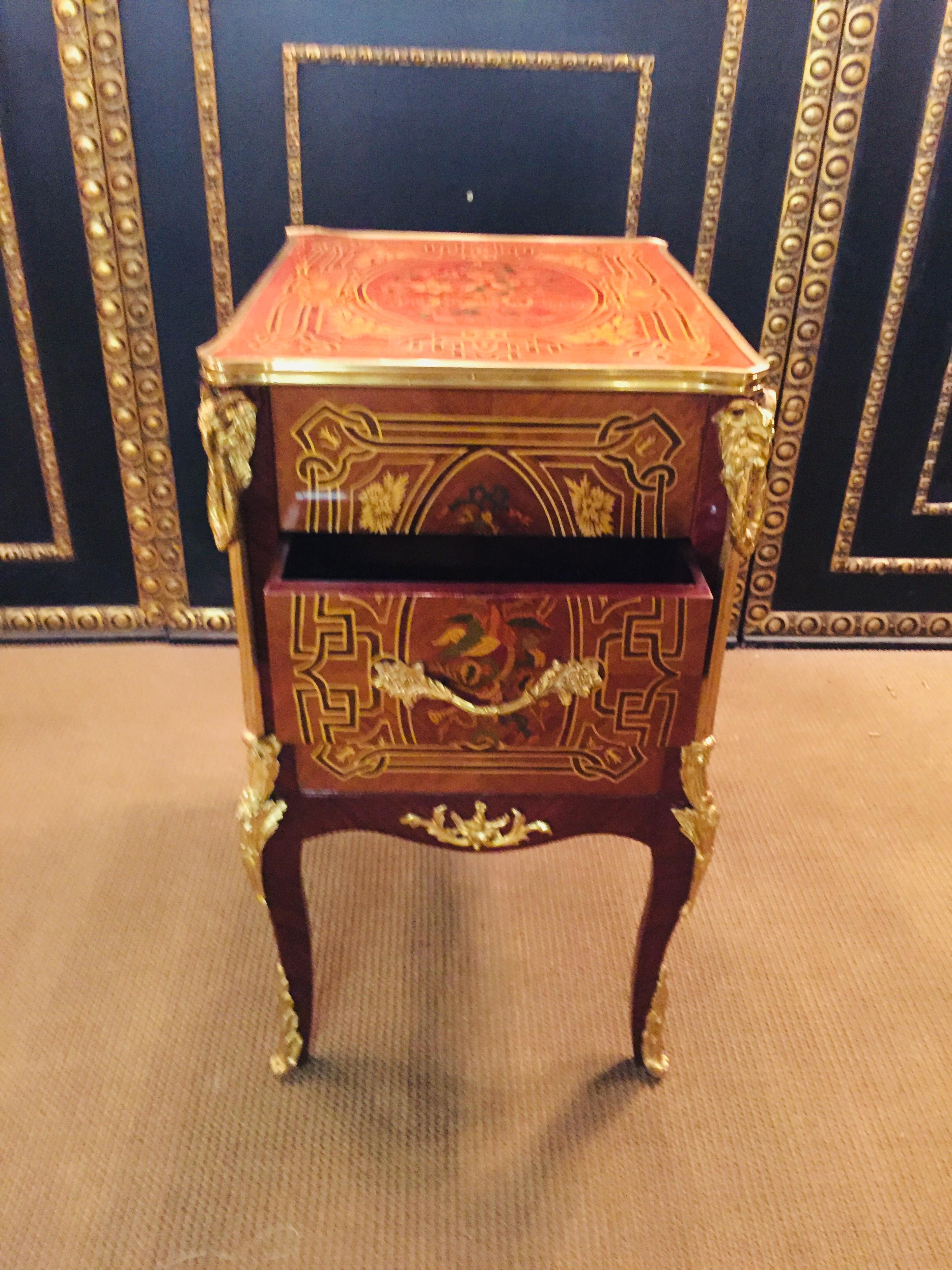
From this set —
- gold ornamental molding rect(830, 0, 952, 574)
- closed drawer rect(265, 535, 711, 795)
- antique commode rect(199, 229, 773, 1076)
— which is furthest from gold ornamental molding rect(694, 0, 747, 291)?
closed drawer rect(265, 535, 711, 795)

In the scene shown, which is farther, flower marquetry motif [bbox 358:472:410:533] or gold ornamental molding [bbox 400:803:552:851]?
gold ornamental molding [bbox 400:803:552:851]


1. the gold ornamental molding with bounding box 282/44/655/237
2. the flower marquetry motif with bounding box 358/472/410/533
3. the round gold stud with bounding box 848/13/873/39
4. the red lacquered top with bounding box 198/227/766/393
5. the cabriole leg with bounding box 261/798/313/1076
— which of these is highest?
the round gold stud with bounding box 848/13/873/39

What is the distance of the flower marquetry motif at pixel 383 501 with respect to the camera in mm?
682

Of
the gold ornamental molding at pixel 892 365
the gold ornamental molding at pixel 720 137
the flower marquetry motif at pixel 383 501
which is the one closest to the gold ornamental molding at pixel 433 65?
the gold ornamental molding at pixel 720 137

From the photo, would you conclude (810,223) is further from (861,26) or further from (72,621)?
(72,621)

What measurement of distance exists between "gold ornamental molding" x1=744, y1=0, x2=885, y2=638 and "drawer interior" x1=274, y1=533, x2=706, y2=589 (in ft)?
1.77

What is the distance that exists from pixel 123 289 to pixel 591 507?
0.97 metres

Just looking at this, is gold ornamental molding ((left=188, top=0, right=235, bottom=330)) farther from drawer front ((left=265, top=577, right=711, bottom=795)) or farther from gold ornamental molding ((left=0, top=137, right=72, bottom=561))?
drawer front ((left=265, top=577, right=711, bottom=795))

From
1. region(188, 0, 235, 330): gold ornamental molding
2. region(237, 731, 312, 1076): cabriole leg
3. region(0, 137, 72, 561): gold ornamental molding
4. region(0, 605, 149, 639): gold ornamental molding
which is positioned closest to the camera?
region(237, 731, 312, 1076): cabriole leg

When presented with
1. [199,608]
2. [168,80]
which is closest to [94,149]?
[168,80]

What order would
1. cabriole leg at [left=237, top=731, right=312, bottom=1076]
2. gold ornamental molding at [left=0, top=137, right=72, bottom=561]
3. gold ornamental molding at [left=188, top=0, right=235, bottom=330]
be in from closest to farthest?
1. cabriole leg at [left=237, top=731, right=312, bottom=1076]
2. gold ornamental molding at [left=188, top=0, right=235, bottom=330]
3. gold ornamental molding at [left=0, top=137, right=72, bottom=561]

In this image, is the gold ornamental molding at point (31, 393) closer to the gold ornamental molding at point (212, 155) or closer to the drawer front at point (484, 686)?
the gold ornamental molding at point (212, 155)

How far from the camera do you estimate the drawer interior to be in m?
0.77

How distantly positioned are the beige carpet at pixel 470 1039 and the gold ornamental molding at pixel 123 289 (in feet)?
1.06
